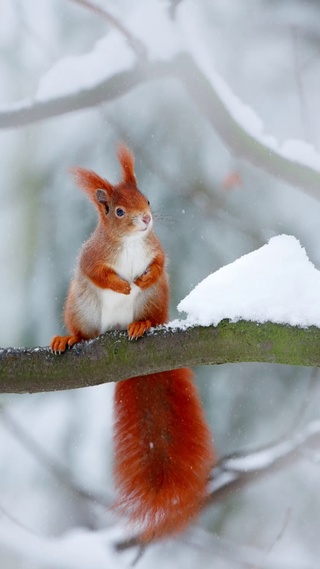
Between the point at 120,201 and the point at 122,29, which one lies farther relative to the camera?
the point at 122,29

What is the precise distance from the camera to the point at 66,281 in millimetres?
3949

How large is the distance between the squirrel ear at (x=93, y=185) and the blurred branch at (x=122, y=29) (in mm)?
1798

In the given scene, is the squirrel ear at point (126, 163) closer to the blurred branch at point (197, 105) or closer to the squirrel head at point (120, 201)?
the squirrel head at point (120, 201)

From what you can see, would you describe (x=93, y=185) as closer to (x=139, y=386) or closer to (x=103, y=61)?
(x=139, y=386)

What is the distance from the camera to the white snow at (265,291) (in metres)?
1.94

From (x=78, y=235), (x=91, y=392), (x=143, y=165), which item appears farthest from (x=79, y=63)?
(x=91, y=392)

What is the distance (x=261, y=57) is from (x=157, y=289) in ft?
8.60

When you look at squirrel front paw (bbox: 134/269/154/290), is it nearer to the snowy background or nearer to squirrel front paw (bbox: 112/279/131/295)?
squirrel front paw (bbox: 112/279/131/295)

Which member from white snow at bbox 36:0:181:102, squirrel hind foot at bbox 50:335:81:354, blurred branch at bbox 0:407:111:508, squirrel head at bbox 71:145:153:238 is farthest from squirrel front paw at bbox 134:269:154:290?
white snow at bbox 36:0:181:102

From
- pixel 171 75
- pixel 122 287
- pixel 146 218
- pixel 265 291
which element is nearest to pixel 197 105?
pixel 171 75

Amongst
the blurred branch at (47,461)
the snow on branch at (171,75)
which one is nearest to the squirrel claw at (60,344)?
the snow on branch at (171,75)

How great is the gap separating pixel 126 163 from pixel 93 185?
0.45 feet

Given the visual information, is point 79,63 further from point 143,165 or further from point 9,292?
point 9,292

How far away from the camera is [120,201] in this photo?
7.93ft
